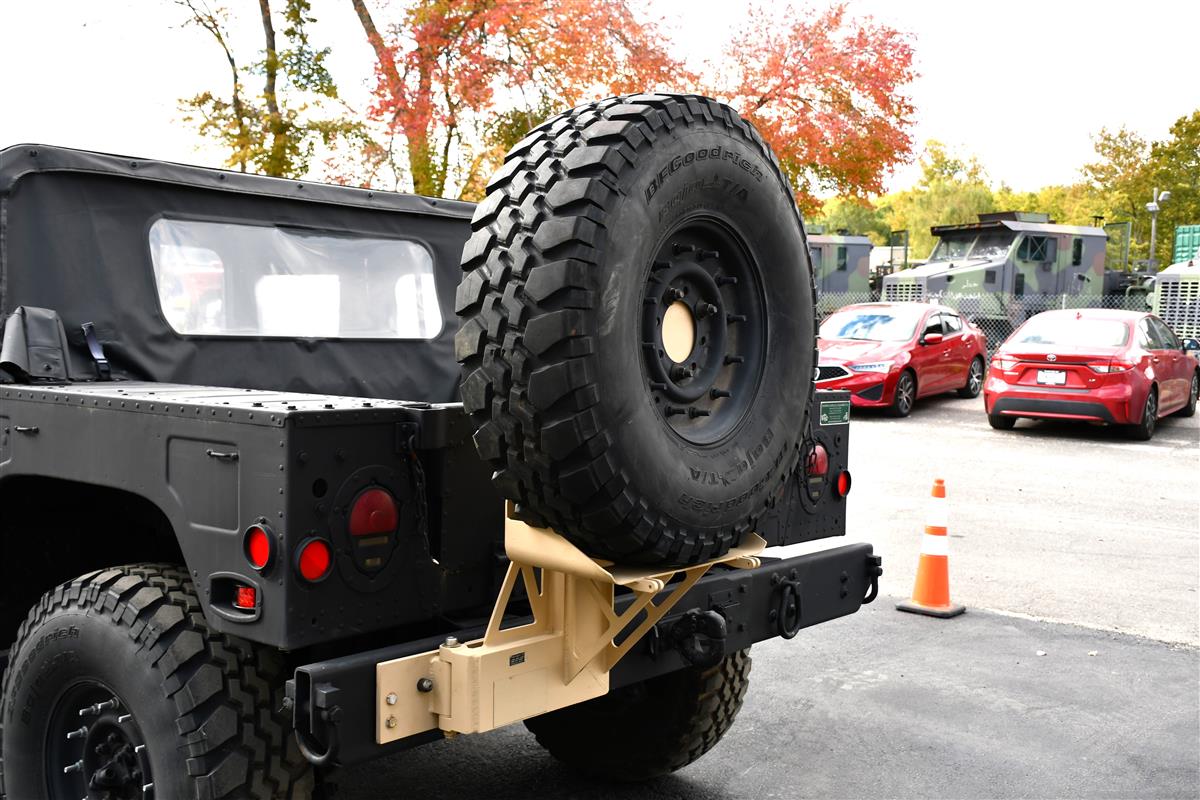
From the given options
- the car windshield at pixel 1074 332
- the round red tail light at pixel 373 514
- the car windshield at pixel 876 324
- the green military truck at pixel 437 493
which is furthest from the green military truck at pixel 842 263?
the round red tail light at pixel 373 514

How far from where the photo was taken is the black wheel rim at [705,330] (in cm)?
281

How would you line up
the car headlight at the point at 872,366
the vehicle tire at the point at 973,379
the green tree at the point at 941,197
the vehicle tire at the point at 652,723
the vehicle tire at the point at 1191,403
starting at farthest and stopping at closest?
the green tree at the point at 941,197 → the vehicle tire at the point at 973,379 → the car headlight at the point at 872,366 → the vehicle tire at the point at 1191,403 → the vehicle tire at the point at 652,723

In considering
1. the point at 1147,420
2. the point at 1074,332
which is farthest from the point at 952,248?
the point at 1147,420

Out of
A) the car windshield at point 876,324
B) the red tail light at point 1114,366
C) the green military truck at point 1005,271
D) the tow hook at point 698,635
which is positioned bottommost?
the tow hook at point 698,635

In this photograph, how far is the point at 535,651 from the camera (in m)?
2.95

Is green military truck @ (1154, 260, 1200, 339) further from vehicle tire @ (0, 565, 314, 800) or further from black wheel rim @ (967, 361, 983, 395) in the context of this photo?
vehicle tire @ (0, 565, 314, 800)

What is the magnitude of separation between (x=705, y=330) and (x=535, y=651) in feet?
3.00

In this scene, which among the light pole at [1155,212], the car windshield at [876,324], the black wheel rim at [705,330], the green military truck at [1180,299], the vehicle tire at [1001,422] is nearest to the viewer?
the black wheel rim at [705,330]

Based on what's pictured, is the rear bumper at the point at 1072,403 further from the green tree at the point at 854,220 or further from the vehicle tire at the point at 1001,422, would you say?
the green tree at the point at 854,220

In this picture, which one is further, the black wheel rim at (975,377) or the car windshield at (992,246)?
the car windshield at (992,246)

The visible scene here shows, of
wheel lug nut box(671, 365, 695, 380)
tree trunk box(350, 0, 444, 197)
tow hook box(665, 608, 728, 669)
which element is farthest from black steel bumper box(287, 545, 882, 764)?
tree trunk box(350, 0, 444, 197)

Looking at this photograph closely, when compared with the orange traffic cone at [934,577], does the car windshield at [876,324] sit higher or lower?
higher

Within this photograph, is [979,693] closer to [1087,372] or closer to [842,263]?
[1087,372]

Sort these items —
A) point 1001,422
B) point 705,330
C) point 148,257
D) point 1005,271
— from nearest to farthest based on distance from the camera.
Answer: point 705,330
point 148,257
point 1001,422
point 1005,271
